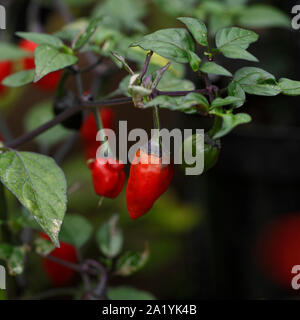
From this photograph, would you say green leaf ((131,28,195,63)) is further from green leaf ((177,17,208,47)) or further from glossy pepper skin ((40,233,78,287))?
glossy pepper skin ((40,233,78,287))

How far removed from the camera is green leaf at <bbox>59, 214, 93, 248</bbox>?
67 cm

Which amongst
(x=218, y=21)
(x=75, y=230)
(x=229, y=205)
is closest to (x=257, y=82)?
(x=75, y=230)

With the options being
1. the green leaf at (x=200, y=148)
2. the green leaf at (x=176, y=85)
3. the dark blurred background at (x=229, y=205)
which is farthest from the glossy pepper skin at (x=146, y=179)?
the dark blurred background at (x=229, y=205)

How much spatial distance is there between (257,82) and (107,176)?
6.6 inches

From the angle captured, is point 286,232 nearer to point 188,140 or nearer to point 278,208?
point 278,208

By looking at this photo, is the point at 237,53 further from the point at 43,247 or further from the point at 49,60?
the point at 43,247

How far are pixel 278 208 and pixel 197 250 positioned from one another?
24 centimetres

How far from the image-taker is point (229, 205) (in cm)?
127

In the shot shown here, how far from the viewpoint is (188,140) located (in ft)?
1.43

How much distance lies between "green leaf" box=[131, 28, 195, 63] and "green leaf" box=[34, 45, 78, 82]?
0.10 meters

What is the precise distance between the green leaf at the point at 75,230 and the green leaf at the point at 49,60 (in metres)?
0.25

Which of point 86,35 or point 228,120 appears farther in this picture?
point 86,35

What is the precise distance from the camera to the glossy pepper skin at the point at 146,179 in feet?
1.45

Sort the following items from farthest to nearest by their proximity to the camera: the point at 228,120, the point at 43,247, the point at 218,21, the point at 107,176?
the point at 218,21, the point at 43,247, the point at 107,176, the point at 228,120
